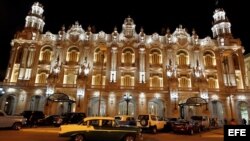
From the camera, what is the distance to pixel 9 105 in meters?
41.4

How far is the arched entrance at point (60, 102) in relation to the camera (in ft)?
120

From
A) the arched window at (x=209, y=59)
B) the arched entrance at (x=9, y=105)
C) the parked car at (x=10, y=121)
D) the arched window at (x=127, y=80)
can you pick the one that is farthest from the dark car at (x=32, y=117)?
the arched window at (x=209, y=59)

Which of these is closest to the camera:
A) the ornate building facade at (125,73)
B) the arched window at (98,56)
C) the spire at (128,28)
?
the ornate building facade at (125,73)

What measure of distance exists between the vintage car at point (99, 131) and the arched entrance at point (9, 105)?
33029 millimetres

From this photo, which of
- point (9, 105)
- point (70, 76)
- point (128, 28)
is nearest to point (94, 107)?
point (70, 76)

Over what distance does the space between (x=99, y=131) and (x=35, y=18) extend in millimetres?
42609

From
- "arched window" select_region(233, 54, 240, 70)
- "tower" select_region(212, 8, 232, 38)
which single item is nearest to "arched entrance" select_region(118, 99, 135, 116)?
"arched window" select_region(233, 54, 240, 70)

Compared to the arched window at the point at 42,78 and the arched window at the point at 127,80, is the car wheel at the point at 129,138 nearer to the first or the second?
the arched window at the point at 127,80

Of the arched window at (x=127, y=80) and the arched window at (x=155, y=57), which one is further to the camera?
the arched window at (x=155, y=57)

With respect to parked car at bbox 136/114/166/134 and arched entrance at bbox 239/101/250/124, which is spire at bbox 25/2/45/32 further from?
arched entrance at bbox 239/101/250/124

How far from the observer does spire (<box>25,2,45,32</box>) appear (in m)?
47.3

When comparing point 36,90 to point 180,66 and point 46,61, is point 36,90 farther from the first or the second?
point 180,66

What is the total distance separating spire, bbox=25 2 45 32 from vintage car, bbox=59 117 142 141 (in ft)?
132

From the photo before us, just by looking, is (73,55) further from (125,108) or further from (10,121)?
(10,121)
